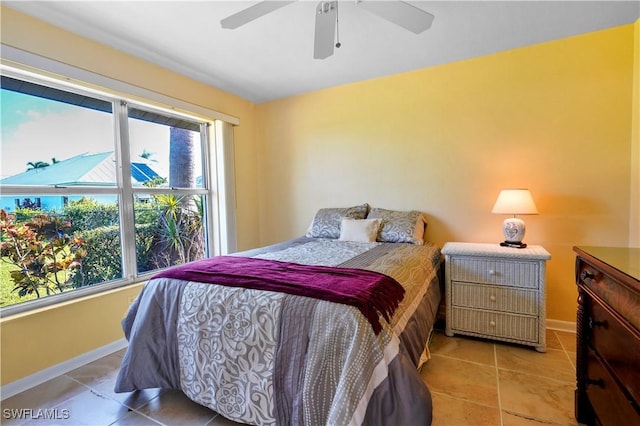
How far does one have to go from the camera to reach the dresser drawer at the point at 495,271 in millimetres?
2055

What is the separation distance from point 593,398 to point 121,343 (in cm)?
296

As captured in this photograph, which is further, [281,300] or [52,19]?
[52,19]

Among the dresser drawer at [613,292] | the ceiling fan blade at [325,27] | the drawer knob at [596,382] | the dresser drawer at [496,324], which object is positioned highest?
the ceiling fan blade at [325,27]

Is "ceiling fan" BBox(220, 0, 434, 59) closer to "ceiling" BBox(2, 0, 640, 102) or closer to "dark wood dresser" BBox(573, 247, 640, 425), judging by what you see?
"ceiling" BBox(2, 0, 640, 102)

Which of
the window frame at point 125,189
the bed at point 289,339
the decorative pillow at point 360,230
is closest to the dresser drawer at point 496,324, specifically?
the bed at point 289,339

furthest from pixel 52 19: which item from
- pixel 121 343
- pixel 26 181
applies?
pixel 121 343

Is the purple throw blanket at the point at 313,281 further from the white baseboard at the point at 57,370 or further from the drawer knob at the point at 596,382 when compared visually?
the white baseboard at the point at 57,370

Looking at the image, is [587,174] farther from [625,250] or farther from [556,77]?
[625,250]

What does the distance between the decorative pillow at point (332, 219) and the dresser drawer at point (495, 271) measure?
3.35ft

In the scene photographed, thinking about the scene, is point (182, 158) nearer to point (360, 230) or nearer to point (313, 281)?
point (360, 230)

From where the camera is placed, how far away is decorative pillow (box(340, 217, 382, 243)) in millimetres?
2633

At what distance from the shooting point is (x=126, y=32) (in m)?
2.11

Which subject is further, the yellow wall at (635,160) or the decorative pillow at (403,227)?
the decorative pillow at (403,227)

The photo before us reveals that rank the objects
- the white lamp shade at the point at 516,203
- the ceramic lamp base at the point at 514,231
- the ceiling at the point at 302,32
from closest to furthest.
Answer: the ceiling at the point at 302,32 < the white lamp shade at the point at 516,203 < the ceramic lamp base at the point at 514,231
